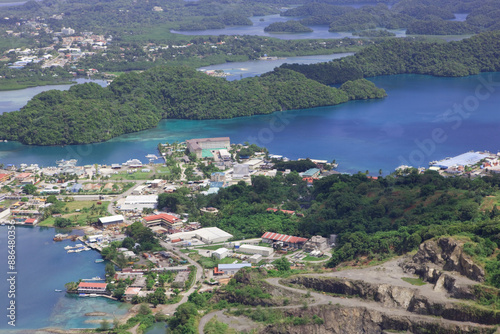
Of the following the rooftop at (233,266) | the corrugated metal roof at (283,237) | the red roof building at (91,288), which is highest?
the corrugated metal roof at (283,237)

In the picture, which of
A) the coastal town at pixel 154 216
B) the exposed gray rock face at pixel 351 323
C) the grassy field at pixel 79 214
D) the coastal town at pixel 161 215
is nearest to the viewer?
the exposed gray rock face at pixel 351 323

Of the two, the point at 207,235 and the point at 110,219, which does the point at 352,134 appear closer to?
the point at 207,235

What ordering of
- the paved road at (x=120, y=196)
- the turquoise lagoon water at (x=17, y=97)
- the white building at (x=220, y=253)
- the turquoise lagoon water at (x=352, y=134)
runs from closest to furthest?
the white building at (x=220, y=253) → the paved road at (x=120, y=196) → the turquoise lagoon water at (x=352, y=134) → the turquoise lagoon water at (x=17, y=97)

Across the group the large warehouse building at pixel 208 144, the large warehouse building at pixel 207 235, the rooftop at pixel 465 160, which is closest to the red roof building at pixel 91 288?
the large warehouse building at pixel 207 235

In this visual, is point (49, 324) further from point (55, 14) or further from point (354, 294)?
point (55, 14)

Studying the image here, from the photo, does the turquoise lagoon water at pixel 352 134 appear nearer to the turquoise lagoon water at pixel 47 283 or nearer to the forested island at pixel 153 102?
the forested island at pixel 153 102

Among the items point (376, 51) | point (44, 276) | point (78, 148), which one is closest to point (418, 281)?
point (44, 276)
